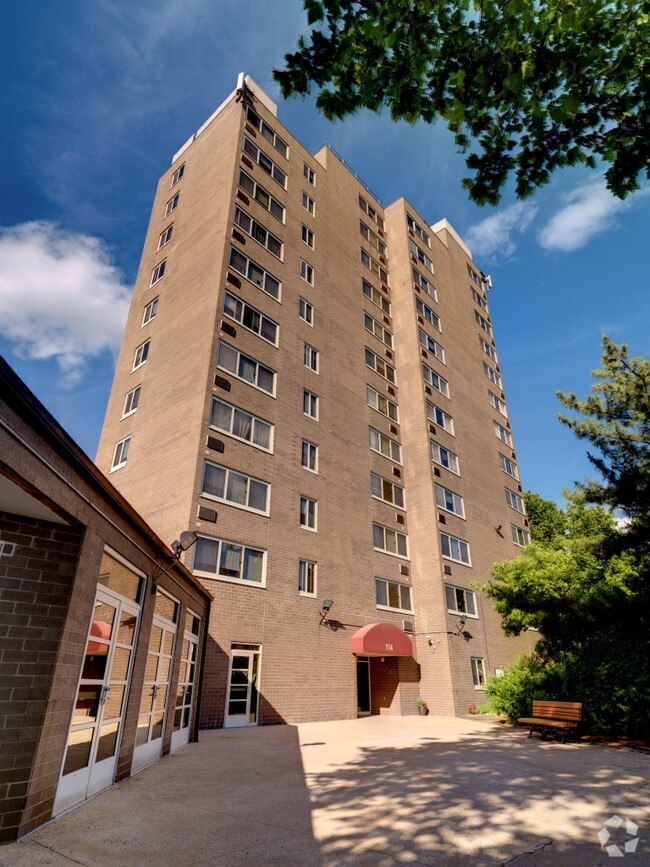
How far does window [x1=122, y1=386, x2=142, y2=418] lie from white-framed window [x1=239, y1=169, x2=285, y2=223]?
11353 mm

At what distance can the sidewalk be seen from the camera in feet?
13.8

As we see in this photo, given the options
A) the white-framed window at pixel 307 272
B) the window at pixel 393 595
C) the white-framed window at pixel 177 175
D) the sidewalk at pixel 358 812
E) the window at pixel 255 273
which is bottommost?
the sidewalk at pixel 358 812

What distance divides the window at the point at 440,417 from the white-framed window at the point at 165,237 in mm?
17316

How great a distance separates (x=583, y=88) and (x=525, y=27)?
1.03m

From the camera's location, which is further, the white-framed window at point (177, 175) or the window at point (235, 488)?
the white-framed window at point (177, 175)

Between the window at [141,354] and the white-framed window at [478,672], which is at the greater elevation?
the window at [141,354]

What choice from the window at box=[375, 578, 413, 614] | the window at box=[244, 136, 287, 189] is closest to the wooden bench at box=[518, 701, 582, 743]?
the window at box=[375, 578, 413, 614]

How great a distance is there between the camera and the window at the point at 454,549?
84.6 feet

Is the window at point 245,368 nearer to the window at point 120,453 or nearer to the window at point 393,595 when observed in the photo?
the window at point 120,453

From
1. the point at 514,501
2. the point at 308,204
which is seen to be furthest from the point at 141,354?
the point at 514,501

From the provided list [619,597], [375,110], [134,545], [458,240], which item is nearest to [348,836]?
[134,545]

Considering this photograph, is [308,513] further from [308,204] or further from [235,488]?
[308,204]

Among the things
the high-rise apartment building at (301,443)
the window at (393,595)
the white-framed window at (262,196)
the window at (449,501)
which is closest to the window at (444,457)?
the high-rise apartment building at (301,443)

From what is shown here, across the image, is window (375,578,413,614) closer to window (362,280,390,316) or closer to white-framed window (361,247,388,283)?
window (362,280,390,316)
